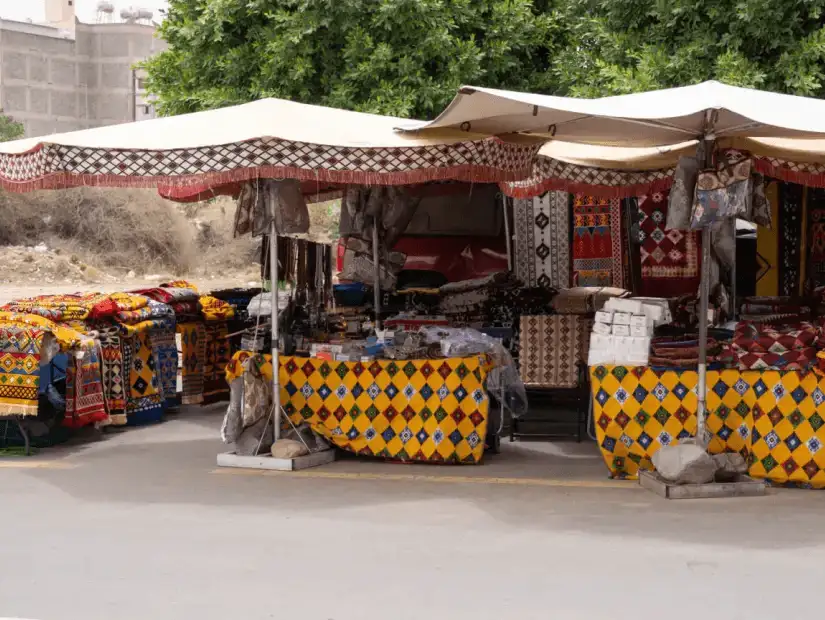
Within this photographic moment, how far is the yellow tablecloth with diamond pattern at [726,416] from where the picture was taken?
769 centimetres

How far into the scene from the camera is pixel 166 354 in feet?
35.1

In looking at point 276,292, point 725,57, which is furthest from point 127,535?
point 725,57

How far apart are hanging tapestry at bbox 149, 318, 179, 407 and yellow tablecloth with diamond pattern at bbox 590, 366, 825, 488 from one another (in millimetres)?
4393

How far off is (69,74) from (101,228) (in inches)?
882

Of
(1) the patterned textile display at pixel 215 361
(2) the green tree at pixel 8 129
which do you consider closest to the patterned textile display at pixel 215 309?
(1) the patterned textile display at pixel 215 361

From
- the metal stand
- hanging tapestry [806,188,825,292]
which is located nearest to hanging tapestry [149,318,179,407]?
the metal stand

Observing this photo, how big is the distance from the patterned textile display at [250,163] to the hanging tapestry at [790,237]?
4870 millimetres

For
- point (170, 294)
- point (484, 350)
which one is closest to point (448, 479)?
point (484, 350)

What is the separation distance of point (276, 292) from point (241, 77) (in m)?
9.16

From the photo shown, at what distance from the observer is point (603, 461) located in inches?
348

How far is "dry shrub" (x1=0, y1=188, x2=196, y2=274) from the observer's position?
108 ft

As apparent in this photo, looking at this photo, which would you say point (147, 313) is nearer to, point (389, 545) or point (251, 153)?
point (251, 153)

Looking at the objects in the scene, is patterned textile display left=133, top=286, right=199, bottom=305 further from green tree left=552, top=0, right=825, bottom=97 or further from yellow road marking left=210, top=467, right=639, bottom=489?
green tree left=552, top=0, right=825, bottom=97

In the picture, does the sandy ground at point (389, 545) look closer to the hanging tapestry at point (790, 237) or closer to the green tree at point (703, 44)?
the hanging tapestry at point (790, 237)
